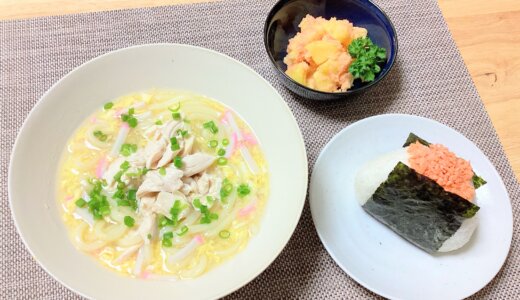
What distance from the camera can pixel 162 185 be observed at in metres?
1.33

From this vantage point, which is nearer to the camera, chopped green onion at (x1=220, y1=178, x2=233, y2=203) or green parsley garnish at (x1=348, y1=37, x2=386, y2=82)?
chopped green onion at (x1=220, y1=178, x2=233, y2=203)

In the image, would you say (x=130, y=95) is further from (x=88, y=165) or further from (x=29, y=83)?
(x=29, y=83)

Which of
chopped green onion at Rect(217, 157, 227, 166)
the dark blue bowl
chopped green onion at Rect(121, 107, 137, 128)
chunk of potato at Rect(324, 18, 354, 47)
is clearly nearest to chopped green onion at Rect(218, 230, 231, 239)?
chopped green onion at Rect(217, 157, 227, 166)

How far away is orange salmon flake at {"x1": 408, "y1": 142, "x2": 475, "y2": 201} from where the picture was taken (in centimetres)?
134

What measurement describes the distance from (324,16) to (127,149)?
35.8 inches

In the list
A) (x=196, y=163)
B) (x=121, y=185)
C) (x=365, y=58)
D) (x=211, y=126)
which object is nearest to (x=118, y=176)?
(x=121, y=185)

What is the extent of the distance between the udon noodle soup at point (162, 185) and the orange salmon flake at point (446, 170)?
0.47 m

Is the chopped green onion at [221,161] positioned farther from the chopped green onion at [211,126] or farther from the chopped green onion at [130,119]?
the chopped green onion at [130,119]

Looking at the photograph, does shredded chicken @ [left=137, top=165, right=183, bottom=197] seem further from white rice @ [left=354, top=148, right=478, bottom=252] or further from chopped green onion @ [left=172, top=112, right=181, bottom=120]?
white rice @ [left=354, top=148, right=478, bottom=252]

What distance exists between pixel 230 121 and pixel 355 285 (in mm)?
655

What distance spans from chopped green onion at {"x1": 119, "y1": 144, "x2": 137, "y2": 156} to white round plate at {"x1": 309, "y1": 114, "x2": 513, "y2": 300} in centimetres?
58

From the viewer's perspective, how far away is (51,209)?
1316mm

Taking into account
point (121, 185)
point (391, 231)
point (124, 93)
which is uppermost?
point (124, 93)

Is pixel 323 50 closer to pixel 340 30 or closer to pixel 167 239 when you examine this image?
pixel 340 30
